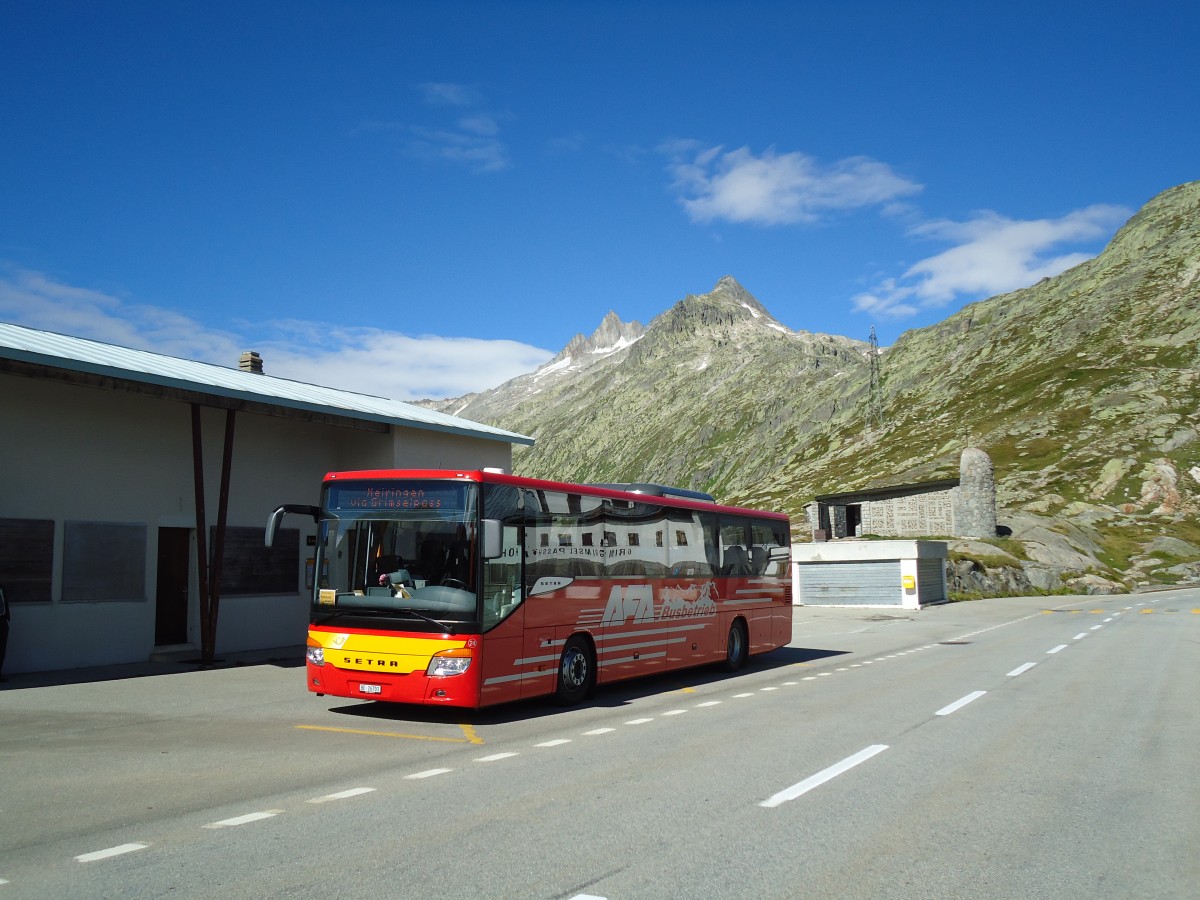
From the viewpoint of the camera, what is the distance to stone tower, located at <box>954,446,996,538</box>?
2756 inches

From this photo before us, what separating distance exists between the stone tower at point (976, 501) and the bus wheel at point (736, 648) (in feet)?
188

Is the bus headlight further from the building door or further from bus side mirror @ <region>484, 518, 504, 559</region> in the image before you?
the building door

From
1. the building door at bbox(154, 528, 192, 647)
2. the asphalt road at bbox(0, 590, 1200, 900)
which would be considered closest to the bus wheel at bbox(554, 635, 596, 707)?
the asphalt road at bbox(0, 590, 1200, 900)

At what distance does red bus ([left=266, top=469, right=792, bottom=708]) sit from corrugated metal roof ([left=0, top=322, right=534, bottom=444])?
5.45 meters

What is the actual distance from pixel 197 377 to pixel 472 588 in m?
9.81

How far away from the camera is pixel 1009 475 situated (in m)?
95.8

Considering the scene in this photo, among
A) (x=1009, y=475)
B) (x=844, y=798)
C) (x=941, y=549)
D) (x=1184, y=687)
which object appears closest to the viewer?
(x=844, y=798)

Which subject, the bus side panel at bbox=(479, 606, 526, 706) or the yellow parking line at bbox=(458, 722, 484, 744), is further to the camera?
the bus side panel at bbox=(479, 606, 526, 706)

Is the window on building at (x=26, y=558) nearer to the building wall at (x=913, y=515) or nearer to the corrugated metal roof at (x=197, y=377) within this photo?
the corrugated metal roof at (x=197, y=377)

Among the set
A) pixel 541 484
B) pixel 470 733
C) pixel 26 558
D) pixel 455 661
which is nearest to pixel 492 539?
pixel 455 661

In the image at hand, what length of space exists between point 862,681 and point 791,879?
36.3ft

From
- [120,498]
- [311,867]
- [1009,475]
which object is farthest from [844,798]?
[1009,475]

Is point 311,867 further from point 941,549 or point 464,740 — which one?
point 941,549

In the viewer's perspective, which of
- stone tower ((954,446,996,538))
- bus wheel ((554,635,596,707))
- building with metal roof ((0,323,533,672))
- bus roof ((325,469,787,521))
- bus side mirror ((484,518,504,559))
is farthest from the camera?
stone tower ((954,446,996,538))
